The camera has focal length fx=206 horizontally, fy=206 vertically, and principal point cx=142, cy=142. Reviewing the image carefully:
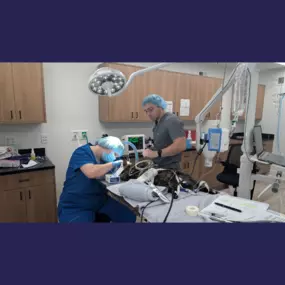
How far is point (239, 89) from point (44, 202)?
2.17m

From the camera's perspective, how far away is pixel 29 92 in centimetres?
223

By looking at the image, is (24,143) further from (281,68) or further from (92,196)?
(281,68)

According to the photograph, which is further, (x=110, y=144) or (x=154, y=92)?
(x=154, y=92)

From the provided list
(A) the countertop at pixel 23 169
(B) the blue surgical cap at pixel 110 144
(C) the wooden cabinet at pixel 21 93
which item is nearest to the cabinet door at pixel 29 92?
(C) the wooden cabinet at pixel 21 93

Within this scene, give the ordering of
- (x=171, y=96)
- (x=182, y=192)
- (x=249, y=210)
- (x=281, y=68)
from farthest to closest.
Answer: (x=281, y=68) < (x=171, y=96) < (x=182, y=192) < (x=249, y=210)

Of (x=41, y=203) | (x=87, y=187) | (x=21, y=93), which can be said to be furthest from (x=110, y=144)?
(x=21, y=93)

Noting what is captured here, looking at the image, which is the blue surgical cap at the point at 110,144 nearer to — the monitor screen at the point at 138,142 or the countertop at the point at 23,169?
the countertop at the point at 23,169

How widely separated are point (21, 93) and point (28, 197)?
1.10 meters

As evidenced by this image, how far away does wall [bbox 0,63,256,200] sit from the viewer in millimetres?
2568

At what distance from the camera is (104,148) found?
164 centimetres

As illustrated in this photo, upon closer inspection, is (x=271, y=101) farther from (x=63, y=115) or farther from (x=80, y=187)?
(x=80, y=187)

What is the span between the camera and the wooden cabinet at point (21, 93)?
6.95 feet

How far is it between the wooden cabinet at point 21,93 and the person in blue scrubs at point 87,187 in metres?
1.06

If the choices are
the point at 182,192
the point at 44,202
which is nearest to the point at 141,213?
the point at 182,192
